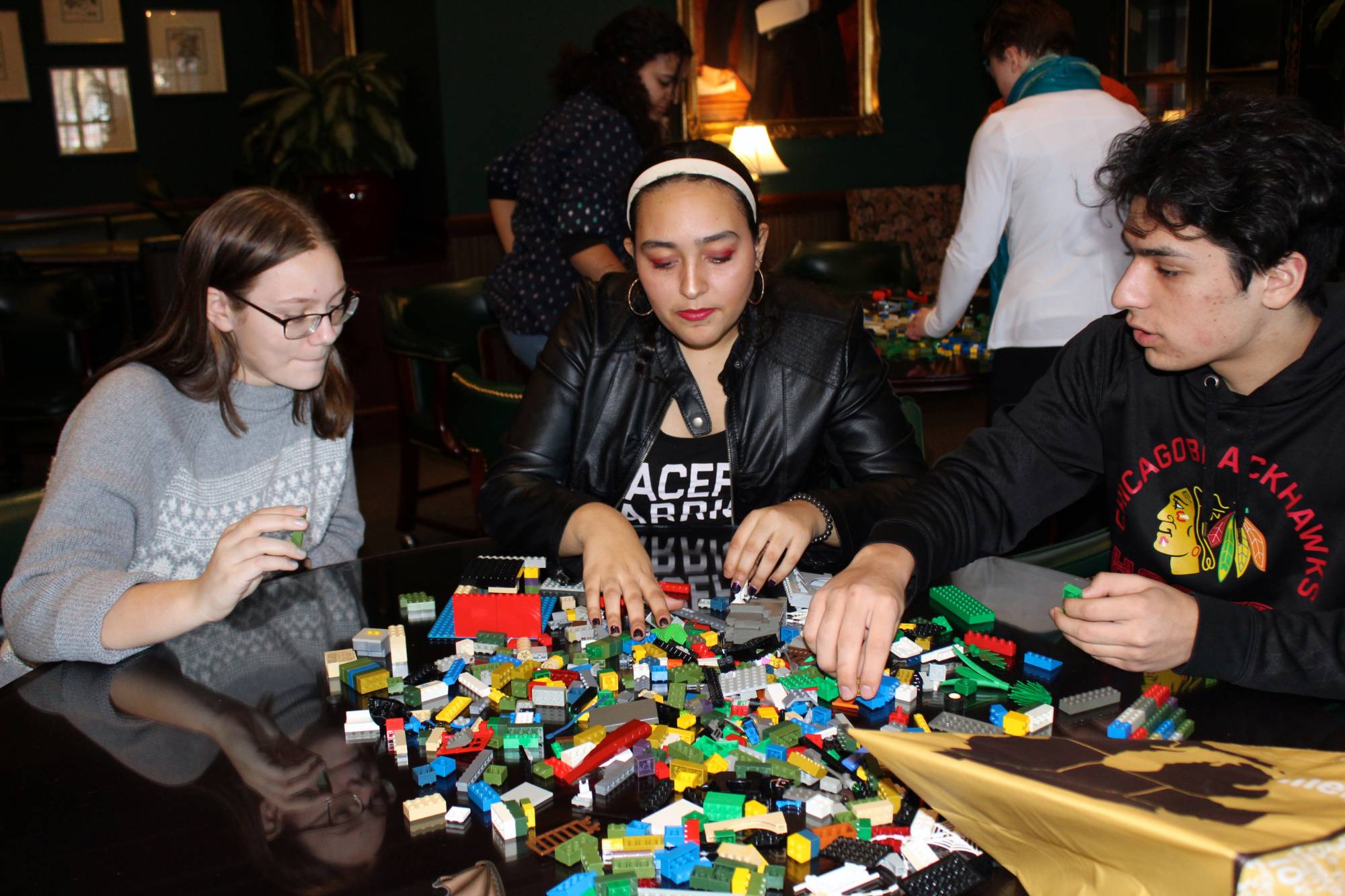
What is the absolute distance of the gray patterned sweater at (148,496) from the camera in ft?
5.09

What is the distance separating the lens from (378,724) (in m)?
1.34

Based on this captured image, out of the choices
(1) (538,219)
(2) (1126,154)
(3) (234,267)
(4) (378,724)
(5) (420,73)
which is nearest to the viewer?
(4) (378,724)

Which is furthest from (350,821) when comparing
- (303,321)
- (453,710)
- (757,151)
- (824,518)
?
(757,151)

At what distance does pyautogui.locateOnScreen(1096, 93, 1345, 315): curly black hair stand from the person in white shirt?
136 centimetres

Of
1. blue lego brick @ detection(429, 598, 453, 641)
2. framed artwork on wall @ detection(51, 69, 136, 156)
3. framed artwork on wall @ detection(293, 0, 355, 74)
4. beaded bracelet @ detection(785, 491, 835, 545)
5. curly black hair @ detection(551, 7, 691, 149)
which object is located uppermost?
framed artwork on wall @ detection(293, 0, 355, 74)

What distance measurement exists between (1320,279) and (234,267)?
5.69 ft

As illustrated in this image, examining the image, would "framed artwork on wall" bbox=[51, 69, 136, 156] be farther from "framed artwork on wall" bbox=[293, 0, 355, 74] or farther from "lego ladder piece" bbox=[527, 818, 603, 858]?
"lego ladder piece" bbox=[527, 818, 603, 858]

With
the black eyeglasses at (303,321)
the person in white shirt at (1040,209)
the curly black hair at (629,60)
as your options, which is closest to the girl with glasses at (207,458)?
the black eyeglasses at (303,321)

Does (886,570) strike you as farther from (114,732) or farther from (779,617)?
(114,732)

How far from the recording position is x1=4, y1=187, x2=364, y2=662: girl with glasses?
155cm

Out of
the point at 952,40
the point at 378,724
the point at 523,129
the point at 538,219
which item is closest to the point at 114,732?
the point at 378,724

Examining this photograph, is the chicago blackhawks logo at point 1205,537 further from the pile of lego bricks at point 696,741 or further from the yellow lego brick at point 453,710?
the yellow lego brick at point 453,710

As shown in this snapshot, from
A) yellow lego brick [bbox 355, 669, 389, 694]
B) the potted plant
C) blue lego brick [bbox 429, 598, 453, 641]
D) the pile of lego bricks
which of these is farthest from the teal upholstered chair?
the potted plant

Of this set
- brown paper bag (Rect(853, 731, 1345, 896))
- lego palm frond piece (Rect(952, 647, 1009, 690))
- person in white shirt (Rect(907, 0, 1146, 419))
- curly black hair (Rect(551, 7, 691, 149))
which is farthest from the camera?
curly black hair (Rect(551, 7, 691, 149))
